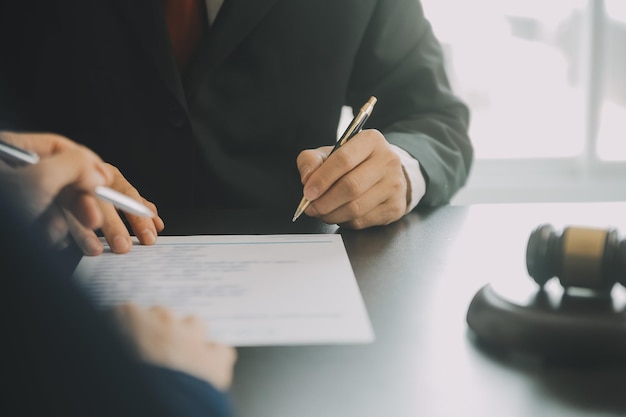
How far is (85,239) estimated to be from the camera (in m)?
0.73

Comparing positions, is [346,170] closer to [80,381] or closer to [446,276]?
[446,276]

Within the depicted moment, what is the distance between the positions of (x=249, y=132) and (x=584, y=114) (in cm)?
136

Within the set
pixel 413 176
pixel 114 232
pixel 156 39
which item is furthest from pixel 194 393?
pixel 156 39

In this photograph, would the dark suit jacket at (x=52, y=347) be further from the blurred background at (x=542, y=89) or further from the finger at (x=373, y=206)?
the blurred background at (x=542, y=89)

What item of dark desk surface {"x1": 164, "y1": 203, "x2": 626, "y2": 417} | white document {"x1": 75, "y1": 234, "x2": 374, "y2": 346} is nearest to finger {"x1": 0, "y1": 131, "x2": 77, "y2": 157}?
white document {"x1": 75, "y1": 234, "x2": 374, "y2": 346}

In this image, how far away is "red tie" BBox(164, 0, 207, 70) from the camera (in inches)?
42.3

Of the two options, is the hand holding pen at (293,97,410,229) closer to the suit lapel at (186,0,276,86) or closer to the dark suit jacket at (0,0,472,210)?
the dark suit jacket at (0,0,472,210)

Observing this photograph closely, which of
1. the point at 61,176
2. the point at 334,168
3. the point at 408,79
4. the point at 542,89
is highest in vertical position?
the point at 61,176

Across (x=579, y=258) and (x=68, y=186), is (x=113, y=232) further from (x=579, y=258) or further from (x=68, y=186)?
(x=579, y=258)

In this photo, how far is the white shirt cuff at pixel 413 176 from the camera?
0.93m

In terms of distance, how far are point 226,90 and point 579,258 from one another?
2.31ft

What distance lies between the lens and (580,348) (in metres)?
0.48

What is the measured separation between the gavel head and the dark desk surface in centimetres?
4

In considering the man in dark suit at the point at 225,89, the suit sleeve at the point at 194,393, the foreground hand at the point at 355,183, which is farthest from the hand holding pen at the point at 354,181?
the suit sleeve at the point at 194,393
